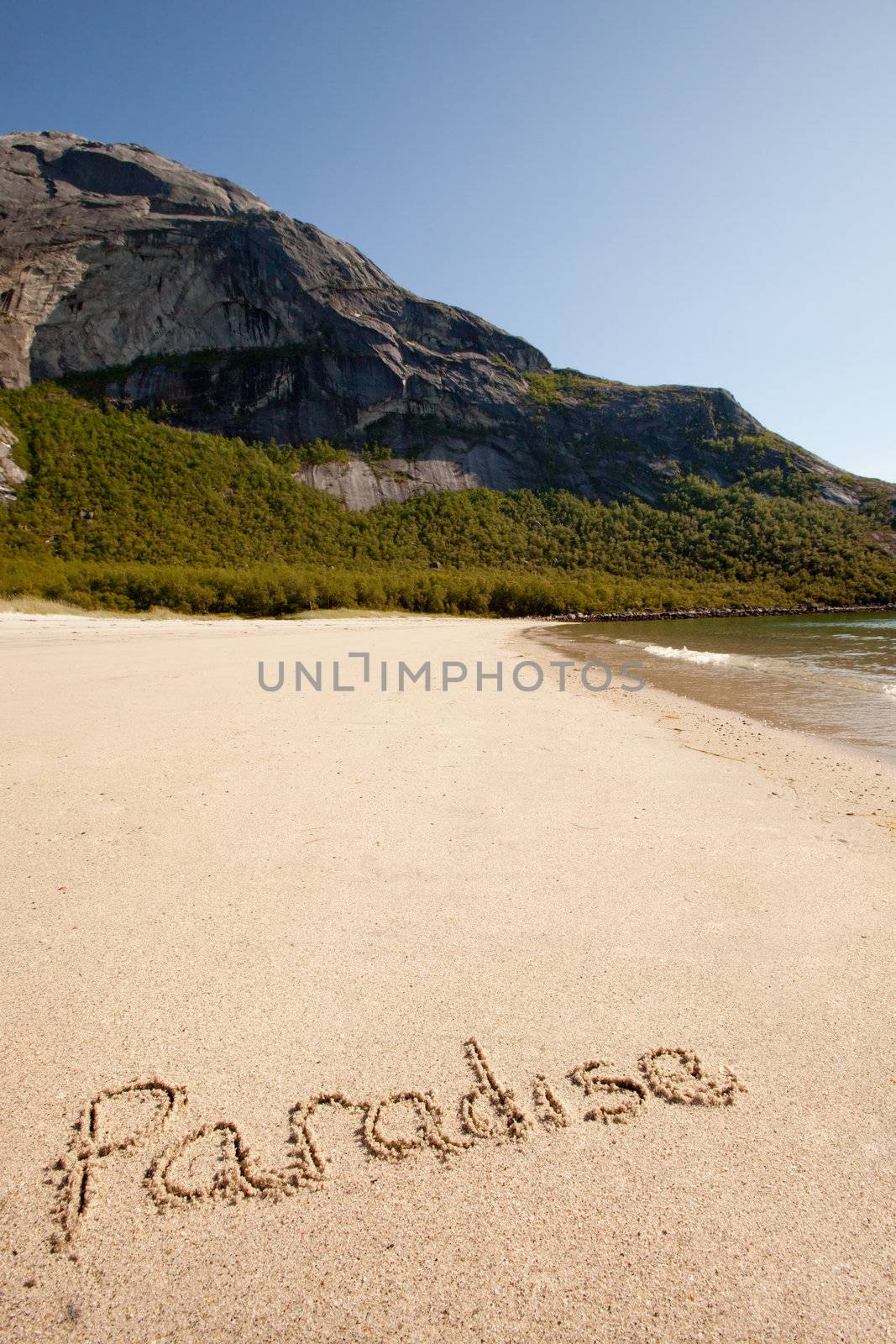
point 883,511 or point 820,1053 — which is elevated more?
point 883,511

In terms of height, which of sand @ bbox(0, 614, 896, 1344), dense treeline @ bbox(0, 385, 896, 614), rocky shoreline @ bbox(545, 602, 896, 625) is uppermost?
dense treeline @ bbox(0, 385, 896, 614)

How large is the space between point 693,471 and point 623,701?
459 feet

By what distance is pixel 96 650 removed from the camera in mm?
18500

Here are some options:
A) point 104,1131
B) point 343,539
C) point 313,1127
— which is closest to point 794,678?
point 313,1127

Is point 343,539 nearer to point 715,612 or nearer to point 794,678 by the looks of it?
point 715,612

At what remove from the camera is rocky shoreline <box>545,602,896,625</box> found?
230ft

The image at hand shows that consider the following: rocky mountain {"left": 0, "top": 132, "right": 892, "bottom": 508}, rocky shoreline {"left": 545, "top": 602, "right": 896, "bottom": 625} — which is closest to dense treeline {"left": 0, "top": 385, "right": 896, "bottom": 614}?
rocky shoreline {"left": 545, "top": 602, "right": 896, "bottom": 625}

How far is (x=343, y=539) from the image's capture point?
285 feet

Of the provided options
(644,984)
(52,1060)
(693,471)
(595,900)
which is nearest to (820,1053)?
(644,984)

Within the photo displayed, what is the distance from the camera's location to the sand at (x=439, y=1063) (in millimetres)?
1655

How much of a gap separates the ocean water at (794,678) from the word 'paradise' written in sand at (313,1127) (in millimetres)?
7778

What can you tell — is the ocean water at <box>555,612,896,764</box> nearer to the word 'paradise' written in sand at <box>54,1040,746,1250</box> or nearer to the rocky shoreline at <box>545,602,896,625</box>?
the word 'paradise' written in sand at <box>54,1040,746,1250</box>

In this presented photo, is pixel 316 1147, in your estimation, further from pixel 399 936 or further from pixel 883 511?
pixel 883 511

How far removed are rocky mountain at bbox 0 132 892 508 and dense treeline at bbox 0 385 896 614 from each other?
9.94 m
